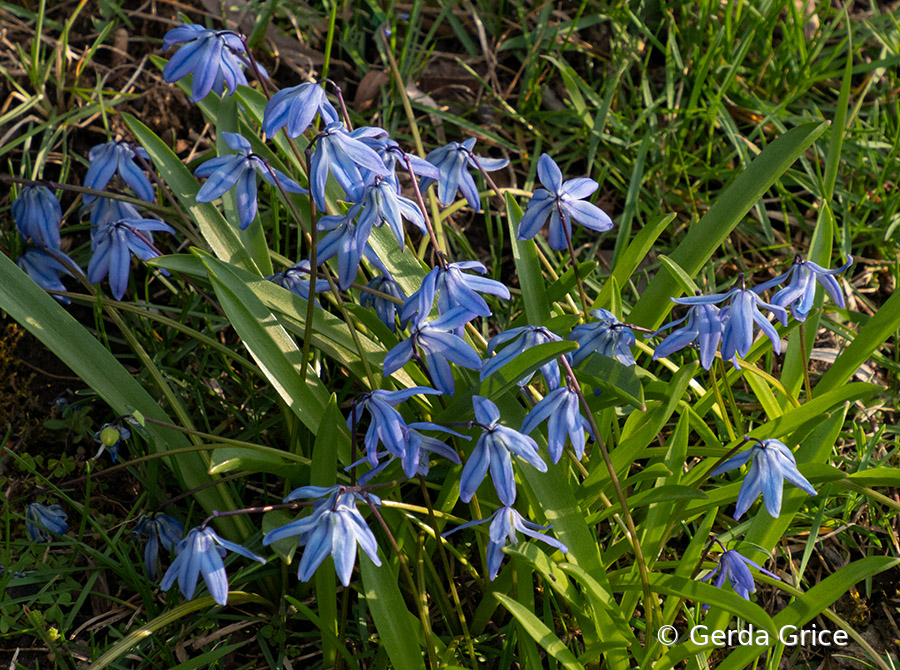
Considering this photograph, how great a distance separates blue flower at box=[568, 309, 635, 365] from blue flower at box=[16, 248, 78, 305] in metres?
1.41

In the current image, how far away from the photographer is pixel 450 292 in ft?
5.21

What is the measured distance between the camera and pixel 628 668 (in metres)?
1.88

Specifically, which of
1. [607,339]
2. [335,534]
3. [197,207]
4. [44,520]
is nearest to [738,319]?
[607,339]

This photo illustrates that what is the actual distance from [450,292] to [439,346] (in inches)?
4.1

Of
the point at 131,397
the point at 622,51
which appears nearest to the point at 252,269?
the point at 131,397

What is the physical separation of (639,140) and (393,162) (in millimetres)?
1642

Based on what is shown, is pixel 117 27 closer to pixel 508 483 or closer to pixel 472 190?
pixel 472 190

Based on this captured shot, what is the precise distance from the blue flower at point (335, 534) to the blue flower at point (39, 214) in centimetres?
125

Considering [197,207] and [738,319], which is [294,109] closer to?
[197,207]

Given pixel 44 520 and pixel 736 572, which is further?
pixel 44 520

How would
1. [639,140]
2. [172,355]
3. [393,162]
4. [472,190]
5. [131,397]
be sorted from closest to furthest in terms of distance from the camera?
1. [393,162]
2. [472,190]
3. [131,397]
4. [172,355]
5. [639,140]

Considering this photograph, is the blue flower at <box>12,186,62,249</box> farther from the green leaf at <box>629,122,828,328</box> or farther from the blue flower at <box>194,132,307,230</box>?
the green leaf at <box>629,122,828,328</box>

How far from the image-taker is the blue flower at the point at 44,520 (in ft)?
6.93

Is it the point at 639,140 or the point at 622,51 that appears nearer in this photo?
the point at 639,140
